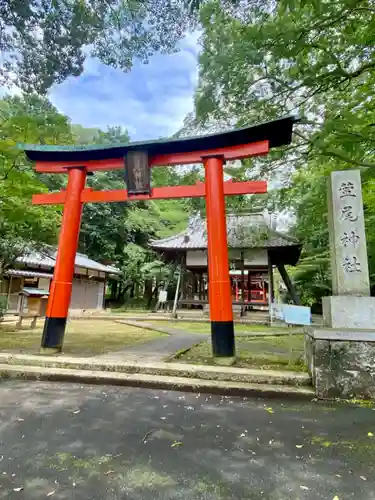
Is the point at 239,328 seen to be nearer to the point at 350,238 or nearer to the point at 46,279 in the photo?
the point at 350,238

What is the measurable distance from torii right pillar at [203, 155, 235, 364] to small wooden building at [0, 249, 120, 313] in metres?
9.38

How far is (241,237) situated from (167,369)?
9.20 meters

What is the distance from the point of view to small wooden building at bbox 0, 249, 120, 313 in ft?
49.1

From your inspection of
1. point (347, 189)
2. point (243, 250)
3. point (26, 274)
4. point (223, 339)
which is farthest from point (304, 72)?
point (26, 274)

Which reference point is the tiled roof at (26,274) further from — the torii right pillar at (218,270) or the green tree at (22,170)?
the torii right pillar at (218,270)

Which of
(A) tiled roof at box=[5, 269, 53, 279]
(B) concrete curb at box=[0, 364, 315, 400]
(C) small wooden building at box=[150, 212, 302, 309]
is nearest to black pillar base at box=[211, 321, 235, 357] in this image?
(B) concrete curb at box=[0, 364, 315, 400]

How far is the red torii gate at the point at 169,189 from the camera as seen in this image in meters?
4.56

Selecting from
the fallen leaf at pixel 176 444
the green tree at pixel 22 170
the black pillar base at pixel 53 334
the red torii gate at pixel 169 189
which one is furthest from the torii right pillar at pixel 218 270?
the green tree at pixel 22 170

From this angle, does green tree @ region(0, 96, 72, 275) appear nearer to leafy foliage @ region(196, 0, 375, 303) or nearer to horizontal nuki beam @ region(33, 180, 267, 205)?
horizontal nuki beam @ region(33, 180, 267, 205)

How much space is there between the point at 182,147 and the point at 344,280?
3201mm

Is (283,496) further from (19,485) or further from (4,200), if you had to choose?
(4,200)

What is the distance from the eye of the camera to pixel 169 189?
17.6 ft

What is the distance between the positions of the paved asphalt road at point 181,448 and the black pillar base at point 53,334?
1.45 m

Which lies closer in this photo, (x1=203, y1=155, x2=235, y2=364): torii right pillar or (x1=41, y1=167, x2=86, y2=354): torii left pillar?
(x1=203, y1=155, x2=235, y2=364): torii right pillar
